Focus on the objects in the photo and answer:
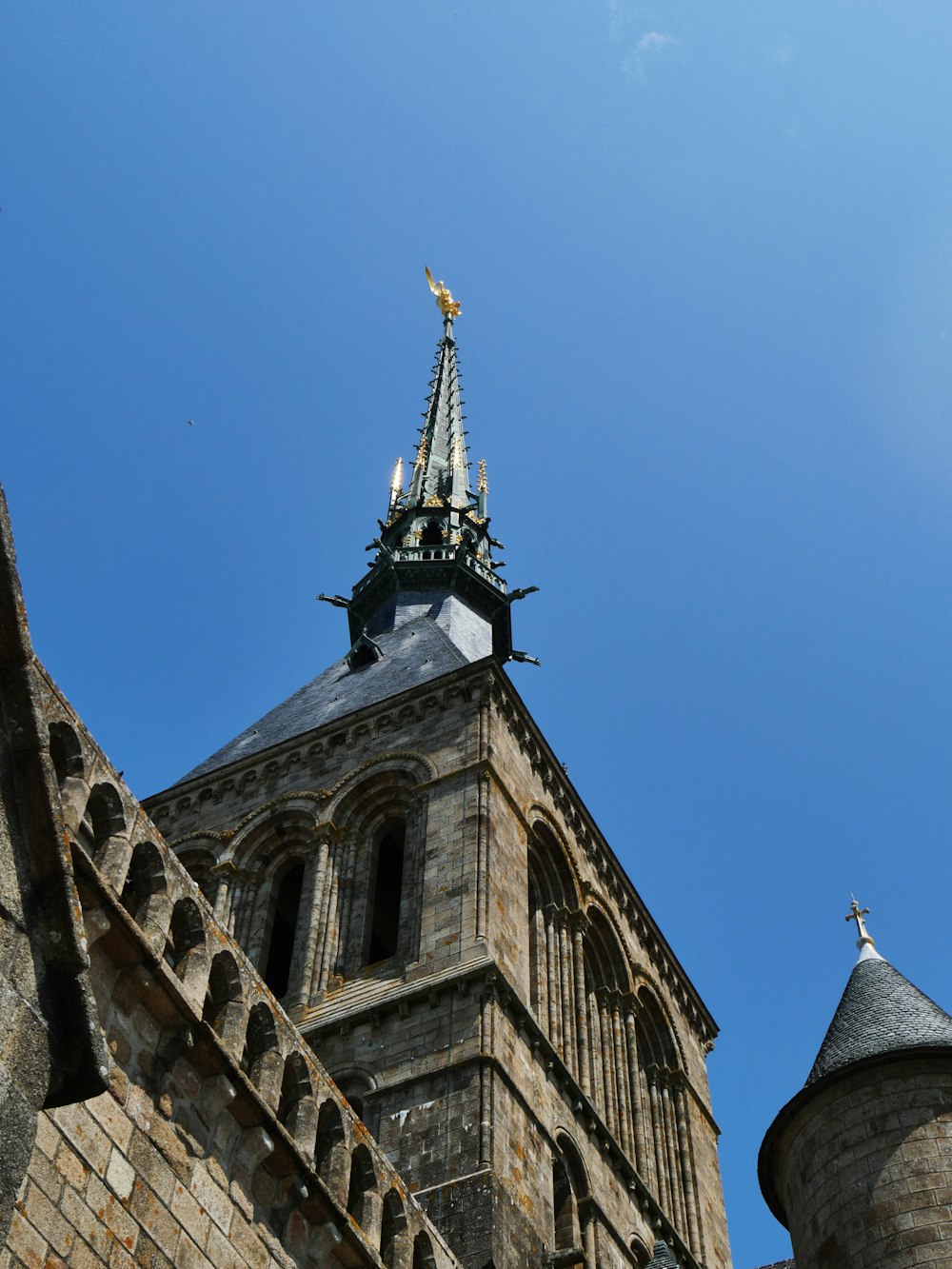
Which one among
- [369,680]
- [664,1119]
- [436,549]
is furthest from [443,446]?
[664,1119]

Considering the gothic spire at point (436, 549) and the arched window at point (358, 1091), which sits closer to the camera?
the arched window at point (358, 1091)

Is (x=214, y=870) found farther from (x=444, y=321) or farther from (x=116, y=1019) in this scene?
(x=444, y=321)

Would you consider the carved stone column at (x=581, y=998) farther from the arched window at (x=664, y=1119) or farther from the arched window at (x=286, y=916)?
the arched window at (x=286, y=916)

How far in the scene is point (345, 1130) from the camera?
9.96 meters

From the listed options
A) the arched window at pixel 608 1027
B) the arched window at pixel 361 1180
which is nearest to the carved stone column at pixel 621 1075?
the arched window at pixel 608 1027

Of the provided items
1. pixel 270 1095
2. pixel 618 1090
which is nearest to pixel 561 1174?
pixel 618 1090

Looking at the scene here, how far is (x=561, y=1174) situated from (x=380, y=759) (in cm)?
744

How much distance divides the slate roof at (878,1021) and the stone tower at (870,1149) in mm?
20

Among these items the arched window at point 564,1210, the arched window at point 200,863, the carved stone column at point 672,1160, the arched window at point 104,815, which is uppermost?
the arched window at point 200,863

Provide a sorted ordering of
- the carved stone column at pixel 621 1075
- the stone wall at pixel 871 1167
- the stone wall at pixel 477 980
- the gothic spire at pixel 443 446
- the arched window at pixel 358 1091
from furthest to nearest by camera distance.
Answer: the gothic spire at pixel 443 446
the carved stone column at pixel 621 1075
the arched window at pixel 358 1091
the stone wall at pixel 477 980
the stone wall at pixel 871 1167

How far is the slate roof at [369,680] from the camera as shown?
25578 millimetres

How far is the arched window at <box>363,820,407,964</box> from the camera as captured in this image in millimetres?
21812

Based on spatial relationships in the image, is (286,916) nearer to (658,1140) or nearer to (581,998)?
(581,998)

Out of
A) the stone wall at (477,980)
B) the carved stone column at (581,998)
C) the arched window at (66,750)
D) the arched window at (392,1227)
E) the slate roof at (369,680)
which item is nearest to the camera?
the arched window at (66,750)
